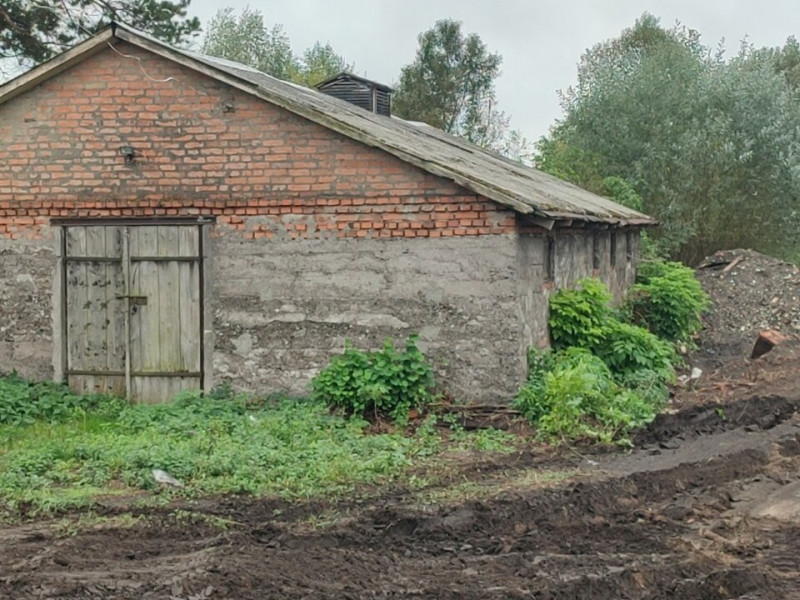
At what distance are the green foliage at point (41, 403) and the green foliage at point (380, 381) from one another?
8.59 feet

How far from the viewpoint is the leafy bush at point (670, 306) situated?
19750 millimetres

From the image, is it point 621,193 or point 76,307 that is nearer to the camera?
point 76,307

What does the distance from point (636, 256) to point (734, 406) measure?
11.3 meters

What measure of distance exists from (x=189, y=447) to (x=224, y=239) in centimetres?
333

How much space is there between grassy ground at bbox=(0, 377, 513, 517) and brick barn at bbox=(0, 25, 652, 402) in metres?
0.67

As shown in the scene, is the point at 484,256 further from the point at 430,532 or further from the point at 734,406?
the point at 430,532

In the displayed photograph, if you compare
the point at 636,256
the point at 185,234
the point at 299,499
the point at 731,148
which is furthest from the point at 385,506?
the point at 731,148

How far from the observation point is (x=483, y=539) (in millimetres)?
8320

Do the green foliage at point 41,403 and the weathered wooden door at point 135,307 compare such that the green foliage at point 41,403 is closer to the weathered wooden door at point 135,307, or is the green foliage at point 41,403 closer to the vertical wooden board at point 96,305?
the weathered wooden door at point 135,307

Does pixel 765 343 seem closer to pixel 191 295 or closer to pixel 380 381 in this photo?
pixel 380 381

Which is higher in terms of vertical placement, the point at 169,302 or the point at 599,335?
the point at 169,302

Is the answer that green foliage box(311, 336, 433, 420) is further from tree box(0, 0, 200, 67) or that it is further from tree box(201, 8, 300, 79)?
tree box(201, 8, 300, 79)

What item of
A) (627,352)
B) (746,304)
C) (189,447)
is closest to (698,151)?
(746,304)

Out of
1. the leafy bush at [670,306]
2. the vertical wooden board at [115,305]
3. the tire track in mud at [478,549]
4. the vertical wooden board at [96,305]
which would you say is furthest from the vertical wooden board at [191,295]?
the leafy bush at [670,306]
